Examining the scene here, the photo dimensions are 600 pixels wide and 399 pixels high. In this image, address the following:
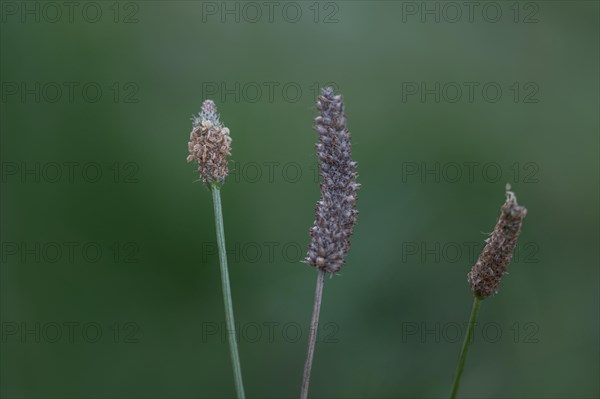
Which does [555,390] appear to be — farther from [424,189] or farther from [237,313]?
[237,313]

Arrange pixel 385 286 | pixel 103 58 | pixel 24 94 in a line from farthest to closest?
pixel 103 58
pixel 24 94
pixel 385 286

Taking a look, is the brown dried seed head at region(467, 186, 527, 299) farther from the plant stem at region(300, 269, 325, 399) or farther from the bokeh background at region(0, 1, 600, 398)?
the bokeh background at region(0, 1, 600, 398)

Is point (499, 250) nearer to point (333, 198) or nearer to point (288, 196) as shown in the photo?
point (333, 198)

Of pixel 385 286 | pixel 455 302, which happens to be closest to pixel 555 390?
pixel 455 302

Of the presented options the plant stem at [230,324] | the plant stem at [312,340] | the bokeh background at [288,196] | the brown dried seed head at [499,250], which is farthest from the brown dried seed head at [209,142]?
the bokeh background at [288,196]

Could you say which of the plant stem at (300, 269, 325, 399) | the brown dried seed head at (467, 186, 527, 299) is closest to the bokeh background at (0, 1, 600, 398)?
the brown dried seed head at (467, 186, 527, 299)
